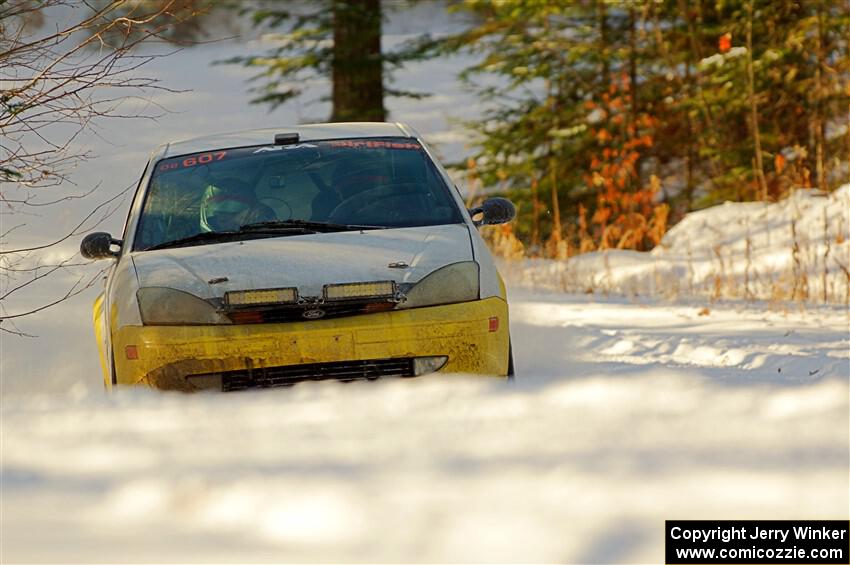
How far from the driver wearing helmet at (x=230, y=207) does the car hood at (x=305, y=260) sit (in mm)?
428

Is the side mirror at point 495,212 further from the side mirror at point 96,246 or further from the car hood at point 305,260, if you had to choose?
the side mirror at point 96,246

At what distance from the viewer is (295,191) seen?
24.1 ft

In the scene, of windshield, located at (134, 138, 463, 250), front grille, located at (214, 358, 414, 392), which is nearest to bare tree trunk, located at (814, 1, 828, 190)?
windshield, located at (134, 138, 463, 250)

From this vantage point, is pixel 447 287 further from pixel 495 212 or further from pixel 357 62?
pixel 357 62

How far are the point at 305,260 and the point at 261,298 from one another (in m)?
0.33

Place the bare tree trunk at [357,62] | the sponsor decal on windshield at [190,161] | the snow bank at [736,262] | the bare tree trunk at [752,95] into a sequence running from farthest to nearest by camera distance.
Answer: the bare tree trunk at [357,62], the bare tree trunk at [752,95], the snow bank at [736,262], the sponsor decal on windshield at [190,161]

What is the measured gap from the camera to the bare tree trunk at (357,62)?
713 inches

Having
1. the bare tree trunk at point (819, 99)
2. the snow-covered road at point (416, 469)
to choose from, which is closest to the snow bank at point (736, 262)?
the bare tree trunk at point (819, 99)

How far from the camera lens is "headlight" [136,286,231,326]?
594 centimetres

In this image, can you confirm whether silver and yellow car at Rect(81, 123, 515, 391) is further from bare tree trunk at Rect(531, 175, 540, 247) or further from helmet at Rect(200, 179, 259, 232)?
bare tree trunk at Rect(531, 175, 540, 247)

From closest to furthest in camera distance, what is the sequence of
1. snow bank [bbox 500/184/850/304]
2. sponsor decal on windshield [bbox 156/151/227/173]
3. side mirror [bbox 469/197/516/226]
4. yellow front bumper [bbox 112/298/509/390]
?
yellow front bumper [bbox 112/298/509/390], side mirror [bbox 469/197/516/226], sponsor decal on windshield [bbox 156/151/227/173], snow bank [bbox 500/184/850/304]

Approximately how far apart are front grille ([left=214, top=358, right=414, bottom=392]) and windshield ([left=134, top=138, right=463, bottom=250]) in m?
1.00

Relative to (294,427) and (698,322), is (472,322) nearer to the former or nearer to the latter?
(294,427)

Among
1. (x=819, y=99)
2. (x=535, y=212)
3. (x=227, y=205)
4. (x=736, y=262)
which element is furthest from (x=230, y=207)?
(x=819, y=99)
